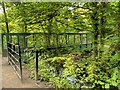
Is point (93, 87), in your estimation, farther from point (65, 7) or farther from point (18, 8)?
point (18, 8)

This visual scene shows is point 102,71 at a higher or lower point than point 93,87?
higher

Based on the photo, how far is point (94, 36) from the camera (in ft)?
7.84

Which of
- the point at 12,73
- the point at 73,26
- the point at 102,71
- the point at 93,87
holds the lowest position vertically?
the point at 12,73

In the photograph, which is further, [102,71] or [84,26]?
[84,26]

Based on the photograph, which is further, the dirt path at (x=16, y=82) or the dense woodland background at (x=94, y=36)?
the dirt path at (x=16, y=82)

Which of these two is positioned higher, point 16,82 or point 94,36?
point 94,36

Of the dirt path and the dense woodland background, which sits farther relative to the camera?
the dirt path

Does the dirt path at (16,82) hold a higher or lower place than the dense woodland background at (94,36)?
lower

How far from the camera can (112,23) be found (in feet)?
6.70

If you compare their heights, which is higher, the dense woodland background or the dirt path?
the dense woodland background

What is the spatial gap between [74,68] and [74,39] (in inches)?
80.6

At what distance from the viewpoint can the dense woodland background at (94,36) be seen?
198 cm

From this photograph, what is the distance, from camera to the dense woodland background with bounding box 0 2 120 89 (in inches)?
77.8

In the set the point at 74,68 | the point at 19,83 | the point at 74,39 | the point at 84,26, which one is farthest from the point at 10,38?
the point at 74,68
